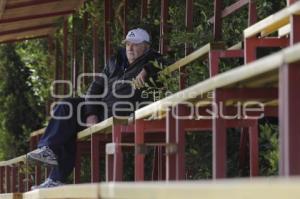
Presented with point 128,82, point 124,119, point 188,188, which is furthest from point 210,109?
point 128,82

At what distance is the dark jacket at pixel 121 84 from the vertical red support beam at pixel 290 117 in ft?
14.2

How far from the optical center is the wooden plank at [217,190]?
221 centimetres

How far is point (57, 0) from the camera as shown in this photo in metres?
11.7

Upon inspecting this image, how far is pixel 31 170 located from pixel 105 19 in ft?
5.57

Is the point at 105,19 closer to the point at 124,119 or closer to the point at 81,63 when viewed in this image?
the point at 81,63

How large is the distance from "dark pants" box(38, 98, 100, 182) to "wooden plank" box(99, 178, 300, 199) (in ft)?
14.5

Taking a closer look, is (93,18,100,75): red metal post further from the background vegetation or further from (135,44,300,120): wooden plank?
(135,44,300,120): wooden plank

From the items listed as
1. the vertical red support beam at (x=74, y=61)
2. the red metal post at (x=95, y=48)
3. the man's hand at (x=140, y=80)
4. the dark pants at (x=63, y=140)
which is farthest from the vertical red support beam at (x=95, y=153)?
the vertical red support beam at (x=74, y=61)

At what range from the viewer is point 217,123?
3.75 metres

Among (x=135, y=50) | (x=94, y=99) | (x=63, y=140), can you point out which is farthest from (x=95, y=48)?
(x=63, y=140)

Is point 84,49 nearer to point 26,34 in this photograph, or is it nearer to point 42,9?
point 42,9

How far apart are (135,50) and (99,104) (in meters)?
0.49

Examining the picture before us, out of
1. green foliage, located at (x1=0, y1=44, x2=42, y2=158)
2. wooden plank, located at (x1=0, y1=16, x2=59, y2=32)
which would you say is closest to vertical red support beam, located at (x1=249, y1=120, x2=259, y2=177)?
wooden plank, located at (x1=0, y1=16, x2=59, y2=32)

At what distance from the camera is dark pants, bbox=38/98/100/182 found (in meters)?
7.61
